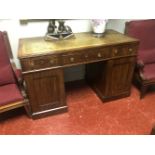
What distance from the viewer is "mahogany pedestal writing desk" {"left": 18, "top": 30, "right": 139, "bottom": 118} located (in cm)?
152

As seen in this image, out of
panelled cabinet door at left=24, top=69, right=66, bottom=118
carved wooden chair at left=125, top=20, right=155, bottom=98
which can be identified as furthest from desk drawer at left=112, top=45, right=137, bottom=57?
panelled cabinet door at left=24, top=69, right=66, bottom=118

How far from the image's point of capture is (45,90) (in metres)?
1.67

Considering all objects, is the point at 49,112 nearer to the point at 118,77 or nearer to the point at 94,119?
the point at 94,119

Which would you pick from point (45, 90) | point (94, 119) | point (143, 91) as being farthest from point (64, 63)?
point (143, 91)

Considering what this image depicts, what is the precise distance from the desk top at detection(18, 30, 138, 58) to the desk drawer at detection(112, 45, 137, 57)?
5cm

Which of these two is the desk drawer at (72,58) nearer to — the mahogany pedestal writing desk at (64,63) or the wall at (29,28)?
the mahogany pedestal writing desk at (64,63)

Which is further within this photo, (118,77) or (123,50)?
(118,77)

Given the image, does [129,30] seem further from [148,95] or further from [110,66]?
[148,95]

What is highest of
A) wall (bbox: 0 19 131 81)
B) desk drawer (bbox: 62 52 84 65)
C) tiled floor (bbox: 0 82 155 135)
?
wall (bbox: 0 19 131 81)

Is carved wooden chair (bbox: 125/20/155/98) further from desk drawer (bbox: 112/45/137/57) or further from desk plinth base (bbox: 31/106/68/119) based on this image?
desk plinth base (bbox: 31/106/68/119)

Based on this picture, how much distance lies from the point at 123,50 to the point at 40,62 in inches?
34.5

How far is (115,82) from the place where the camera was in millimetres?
1938

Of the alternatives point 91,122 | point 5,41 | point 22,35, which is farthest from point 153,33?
point 5,41
